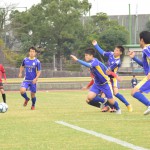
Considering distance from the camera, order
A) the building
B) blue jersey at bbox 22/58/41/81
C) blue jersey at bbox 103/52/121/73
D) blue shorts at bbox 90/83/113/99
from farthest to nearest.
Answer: the building → blue jersey at bbox 22/58/41/81 → blue jersey at bbox 103/52/121/73 → blue shorts at bbox 90/83/113/99

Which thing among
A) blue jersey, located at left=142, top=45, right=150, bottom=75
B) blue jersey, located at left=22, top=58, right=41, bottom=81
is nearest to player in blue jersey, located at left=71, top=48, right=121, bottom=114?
blue jersey, located at left=22, top=58, right=41, bottom=81

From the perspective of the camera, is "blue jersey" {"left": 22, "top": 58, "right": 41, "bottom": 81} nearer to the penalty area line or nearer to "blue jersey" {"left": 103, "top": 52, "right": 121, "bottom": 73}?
"blue jersey" {"left": 103, "top": 52, "right": 121, "bottom": 73}

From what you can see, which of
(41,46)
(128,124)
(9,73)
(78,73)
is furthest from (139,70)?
(128,124)

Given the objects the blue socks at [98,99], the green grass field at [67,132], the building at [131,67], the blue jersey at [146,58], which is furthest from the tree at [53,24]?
the blue jersey at [146,58]

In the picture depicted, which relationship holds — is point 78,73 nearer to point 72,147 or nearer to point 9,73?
point 9,73

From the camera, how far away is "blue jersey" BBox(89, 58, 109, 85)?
49.6 ft

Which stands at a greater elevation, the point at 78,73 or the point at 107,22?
the point at 107,22

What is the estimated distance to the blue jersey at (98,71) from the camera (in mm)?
15109

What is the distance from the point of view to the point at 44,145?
8914 mm

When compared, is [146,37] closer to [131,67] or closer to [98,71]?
[98,71]

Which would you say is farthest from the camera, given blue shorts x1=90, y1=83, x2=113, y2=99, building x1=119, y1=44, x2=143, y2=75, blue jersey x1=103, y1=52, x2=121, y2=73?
building x1=119, y1=44, x2=143, y2=75

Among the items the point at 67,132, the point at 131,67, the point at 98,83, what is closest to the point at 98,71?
the point at 98,83

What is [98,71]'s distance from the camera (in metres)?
15.3

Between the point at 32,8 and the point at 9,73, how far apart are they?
16.9 meters
